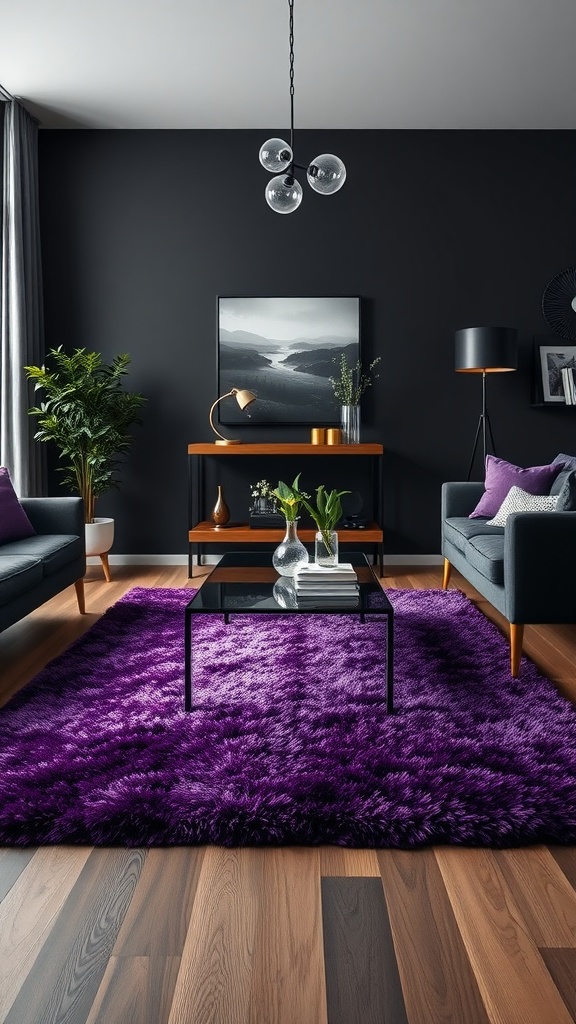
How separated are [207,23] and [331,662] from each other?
3.24 m

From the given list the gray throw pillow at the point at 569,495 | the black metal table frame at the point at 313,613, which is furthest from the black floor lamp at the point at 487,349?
the black metal table frame at the point at 313,613

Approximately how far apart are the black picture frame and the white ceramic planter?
3106mm

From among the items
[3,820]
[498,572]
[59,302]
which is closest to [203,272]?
[59,302]

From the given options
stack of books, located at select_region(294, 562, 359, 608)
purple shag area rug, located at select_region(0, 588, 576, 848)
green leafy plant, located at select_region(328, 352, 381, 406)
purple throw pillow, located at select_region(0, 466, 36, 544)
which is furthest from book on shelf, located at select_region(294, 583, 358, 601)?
green leafy plant, located at select_region(328, 352, 381, 406)

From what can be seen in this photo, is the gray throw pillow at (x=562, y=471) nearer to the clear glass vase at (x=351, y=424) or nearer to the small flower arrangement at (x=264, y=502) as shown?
the clear glass vase at (x=351, y=424)

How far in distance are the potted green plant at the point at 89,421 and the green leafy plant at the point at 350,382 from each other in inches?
54.2

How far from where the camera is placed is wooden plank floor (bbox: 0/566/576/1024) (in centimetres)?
134

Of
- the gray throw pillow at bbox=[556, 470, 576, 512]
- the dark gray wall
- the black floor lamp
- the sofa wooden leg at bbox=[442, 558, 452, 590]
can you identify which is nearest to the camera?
the gray throw pillow at bbox=[556, 470, 576, 512]

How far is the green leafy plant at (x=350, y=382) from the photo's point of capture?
542 cm

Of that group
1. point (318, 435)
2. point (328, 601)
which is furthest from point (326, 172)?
point (318, 435)

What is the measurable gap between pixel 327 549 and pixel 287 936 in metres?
1.69

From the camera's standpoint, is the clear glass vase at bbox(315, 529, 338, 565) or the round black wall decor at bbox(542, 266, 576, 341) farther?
the round black wall decor at bbox(542, 266, 576, 341)

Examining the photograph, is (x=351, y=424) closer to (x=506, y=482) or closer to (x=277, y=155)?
(x=506, y=482)

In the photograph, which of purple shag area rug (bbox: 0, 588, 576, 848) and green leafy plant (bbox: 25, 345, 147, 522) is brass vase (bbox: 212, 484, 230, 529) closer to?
green leafy plant (bbox: 25, 345, 147, 522)
